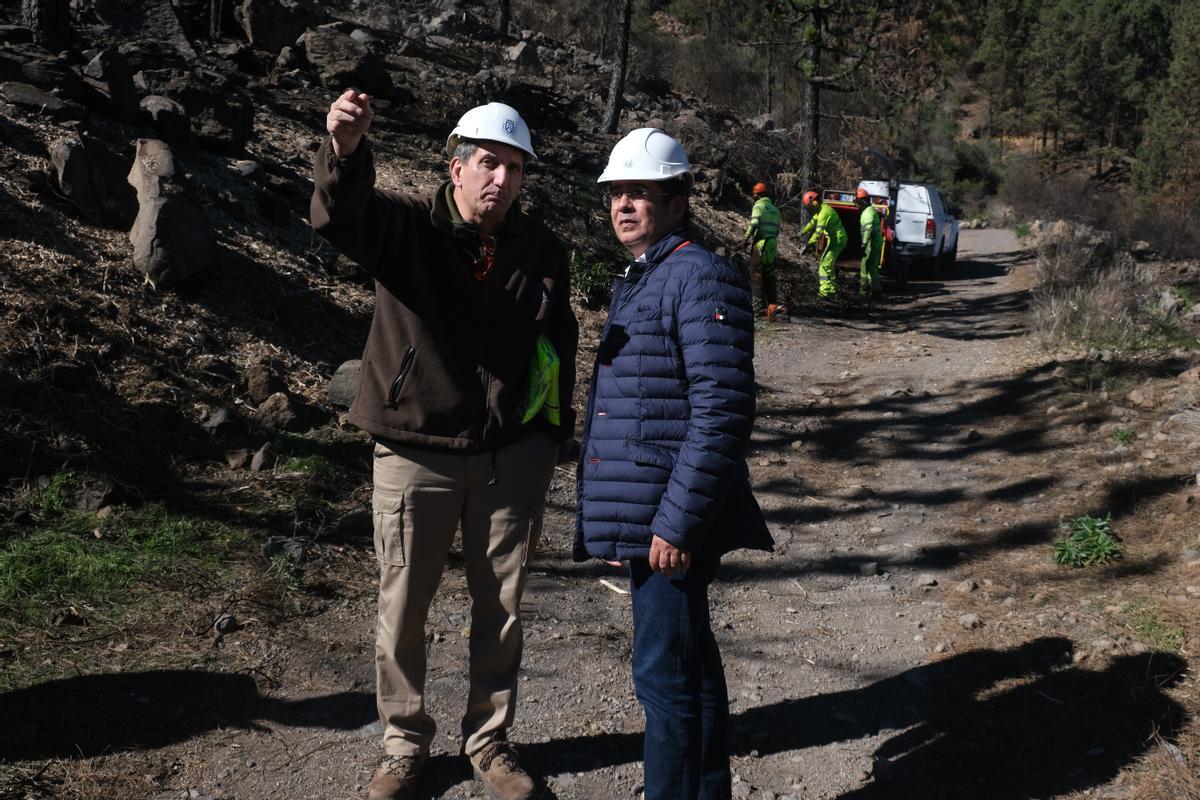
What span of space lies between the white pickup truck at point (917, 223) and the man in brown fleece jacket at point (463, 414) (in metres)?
16.2

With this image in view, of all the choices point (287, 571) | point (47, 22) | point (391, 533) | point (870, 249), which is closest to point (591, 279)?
point (47, 22)

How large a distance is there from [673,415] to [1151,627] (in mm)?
2932

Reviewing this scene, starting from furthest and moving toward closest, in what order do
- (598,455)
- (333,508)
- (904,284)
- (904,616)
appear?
(904,284), (333,508), (904,616), (598,455)

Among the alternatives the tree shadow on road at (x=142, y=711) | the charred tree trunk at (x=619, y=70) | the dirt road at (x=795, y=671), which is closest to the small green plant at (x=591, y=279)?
the dirt road at (x=795, y=671)

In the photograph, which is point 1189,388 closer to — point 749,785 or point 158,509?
point 749,785

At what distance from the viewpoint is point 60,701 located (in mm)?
3586

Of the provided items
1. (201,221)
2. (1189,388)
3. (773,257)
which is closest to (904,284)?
(773,257)

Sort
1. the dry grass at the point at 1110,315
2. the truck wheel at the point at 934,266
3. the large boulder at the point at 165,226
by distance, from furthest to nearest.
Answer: the truck wheel at the point at 934,266 < the dry grass at the point at 1110,315 < the large boulder at the point at 165,226

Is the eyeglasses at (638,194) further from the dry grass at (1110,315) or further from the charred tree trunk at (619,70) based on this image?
the charred tree trunk at (619,70)

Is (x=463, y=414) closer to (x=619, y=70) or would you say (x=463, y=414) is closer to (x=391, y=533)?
(x=391, y=533)

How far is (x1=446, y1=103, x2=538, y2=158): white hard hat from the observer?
2988 millimetres

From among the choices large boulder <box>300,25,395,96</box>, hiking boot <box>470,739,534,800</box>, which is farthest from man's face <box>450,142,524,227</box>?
large boulder <box>300,25,395,96</box>

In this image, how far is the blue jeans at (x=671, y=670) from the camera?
278cm

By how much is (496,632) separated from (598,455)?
785mm
